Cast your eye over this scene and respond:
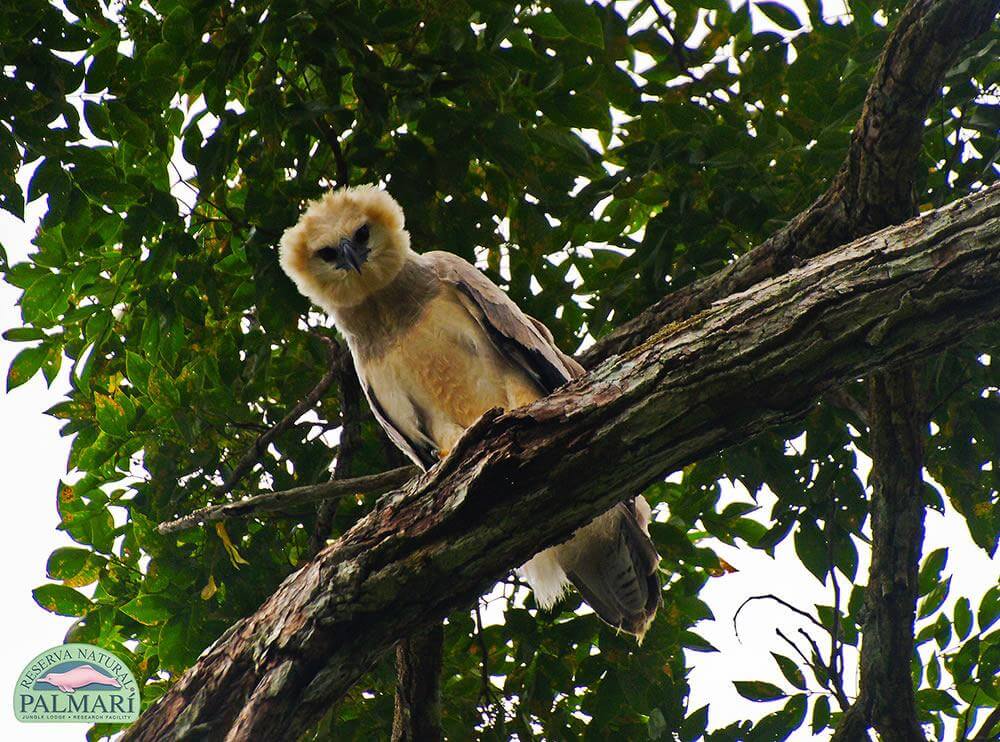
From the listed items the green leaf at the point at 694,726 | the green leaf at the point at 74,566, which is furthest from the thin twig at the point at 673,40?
the green leaf at the point at 74,566

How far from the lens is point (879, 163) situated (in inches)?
130

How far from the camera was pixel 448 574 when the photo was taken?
8.61 feet

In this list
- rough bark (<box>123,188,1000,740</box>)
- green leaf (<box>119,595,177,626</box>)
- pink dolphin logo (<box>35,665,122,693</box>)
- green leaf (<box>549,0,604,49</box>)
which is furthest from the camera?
green leaf (<box>119,595,177,626</box>)

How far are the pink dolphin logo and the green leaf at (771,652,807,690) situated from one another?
2.59m

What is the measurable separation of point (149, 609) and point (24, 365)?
1.20 m

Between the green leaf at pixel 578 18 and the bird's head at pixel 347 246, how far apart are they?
3.78 ft

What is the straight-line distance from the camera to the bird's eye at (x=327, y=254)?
13.7 ft

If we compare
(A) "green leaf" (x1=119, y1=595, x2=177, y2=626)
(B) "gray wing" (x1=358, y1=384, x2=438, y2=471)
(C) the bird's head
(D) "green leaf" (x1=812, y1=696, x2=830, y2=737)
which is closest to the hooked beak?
(C) the bird's head

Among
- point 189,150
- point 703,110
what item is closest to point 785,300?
point 703,110

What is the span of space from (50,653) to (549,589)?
195 centimetres

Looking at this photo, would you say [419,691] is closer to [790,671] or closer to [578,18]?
[790,671]

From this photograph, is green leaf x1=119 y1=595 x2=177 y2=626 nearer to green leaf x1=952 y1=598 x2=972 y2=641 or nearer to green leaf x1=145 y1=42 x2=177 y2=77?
green leaf x1=145 y1=42 x2=177 y2=77

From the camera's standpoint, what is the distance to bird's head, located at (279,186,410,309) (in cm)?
415

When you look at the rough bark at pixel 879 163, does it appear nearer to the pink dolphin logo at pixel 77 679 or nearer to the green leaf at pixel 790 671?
the green leaf at pixel 790 671
